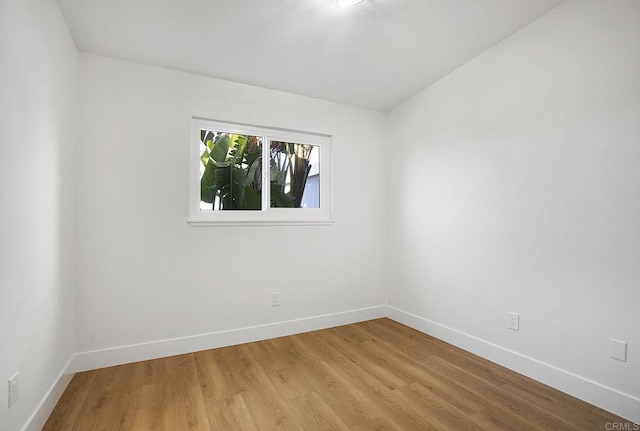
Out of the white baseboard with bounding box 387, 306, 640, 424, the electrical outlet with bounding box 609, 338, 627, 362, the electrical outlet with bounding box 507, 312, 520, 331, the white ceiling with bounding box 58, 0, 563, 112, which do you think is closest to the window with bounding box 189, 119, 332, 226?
the white ceiling with bounding box 58, 0, 563, 112

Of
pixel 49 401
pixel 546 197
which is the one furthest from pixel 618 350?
pixel 49 401

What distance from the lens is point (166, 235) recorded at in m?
2.51

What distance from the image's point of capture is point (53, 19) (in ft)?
5.89

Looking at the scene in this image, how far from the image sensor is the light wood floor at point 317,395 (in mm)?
1684

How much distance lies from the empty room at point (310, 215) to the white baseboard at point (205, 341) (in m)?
0.02

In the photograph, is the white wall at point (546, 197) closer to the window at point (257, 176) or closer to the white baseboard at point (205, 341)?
the white baseboard at point (205, 341)

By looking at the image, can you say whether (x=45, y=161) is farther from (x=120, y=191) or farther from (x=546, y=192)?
(x=546, y=192)

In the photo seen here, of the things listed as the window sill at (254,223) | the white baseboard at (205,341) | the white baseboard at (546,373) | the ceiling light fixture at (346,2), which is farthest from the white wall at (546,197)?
the ceiling light fixture at (346,2)

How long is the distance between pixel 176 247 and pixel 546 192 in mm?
2834

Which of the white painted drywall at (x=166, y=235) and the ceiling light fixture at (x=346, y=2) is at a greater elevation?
the ceiling light fixture at (x=346, y=2)

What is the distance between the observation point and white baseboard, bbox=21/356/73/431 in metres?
1.52

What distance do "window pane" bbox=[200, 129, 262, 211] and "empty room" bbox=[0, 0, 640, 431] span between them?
0.07ft

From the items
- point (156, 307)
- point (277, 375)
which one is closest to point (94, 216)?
point (156, 307)

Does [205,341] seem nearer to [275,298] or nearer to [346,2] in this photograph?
[275,298]
